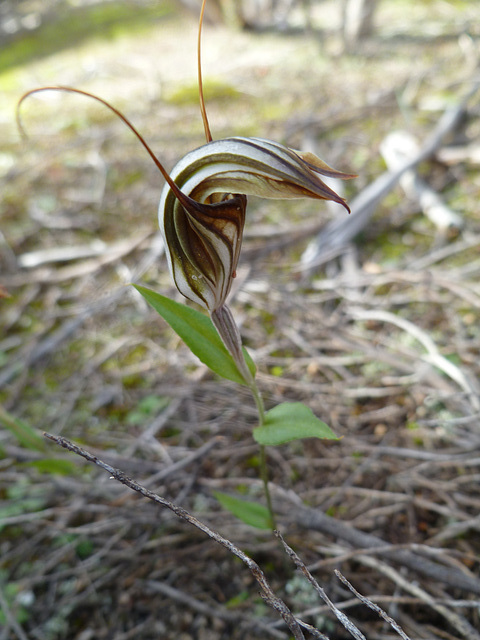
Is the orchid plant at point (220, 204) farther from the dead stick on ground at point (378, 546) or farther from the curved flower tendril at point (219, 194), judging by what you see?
the dead stick on ground at point (378, 546)

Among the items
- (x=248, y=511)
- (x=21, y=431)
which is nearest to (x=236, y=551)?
(x=248, y=511)

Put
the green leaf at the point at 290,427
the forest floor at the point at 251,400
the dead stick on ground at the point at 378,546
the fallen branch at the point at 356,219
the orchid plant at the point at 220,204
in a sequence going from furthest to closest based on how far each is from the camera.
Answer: the fallen branch at the point at 356,219 → the forest floor at the point at 251,400 → the dead stick on ground at the point at 378,546 → the green leaf at the point at 290,427 → the orchid plant at the point at 220,204

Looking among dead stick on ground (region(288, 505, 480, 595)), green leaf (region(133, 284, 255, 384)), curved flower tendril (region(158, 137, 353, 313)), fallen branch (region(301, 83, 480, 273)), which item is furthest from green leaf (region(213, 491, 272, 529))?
fallen branch (region(301, 83, 480, 273))

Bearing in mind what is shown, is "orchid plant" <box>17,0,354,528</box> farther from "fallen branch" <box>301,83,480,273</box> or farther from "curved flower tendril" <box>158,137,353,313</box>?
"fallen branch" <box>301,83,480,273</box>

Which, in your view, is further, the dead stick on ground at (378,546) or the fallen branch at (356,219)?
the fallen branch at (356,219)

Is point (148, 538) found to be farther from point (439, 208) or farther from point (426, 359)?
point (439, 208)

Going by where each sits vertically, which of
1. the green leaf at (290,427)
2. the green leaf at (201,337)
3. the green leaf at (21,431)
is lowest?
the green leaf at (21,431)

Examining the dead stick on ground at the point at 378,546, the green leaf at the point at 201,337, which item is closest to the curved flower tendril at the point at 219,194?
the green leaf at the point at 201,337
